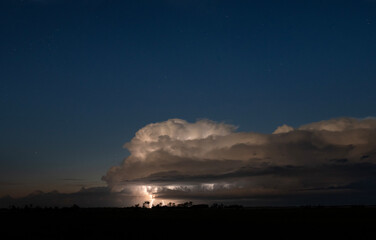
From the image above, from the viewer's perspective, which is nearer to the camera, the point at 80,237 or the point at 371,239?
the point at 371,239

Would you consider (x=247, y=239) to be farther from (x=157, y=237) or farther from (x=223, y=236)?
(x=157, y=237)

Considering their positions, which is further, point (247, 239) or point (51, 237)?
point (51, 237)

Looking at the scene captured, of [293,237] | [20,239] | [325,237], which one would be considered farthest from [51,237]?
[325,237]

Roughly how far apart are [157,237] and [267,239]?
15072 mm

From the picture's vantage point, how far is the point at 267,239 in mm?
55625

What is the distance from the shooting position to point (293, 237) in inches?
2251

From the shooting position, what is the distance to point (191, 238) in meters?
56.5

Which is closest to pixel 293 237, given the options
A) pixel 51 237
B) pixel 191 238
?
pixel 191 238

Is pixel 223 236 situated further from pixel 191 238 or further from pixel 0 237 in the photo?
pixel 0 237

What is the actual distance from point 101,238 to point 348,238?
33692mm

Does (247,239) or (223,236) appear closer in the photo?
(247,239)

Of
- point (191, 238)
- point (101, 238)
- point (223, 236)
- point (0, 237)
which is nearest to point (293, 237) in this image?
point (223, 236)

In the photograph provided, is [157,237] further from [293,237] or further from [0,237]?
[0,237]

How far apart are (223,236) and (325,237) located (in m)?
14.2
